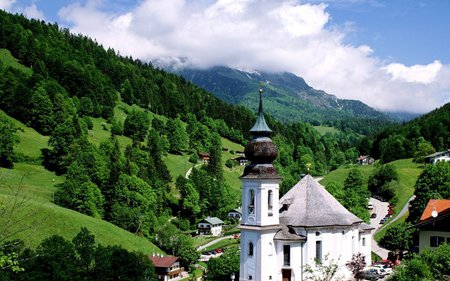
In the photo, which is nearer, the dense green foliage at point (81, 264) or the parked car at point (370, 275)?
the dense green foliage at point (81, 264)

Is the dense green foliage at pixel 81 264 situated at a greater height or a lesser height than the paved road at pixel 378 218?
lesser

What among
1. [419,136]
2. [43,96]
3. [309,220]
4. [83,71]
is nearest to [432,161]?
[419,136]

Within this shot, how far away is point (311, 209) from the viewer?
51844mm

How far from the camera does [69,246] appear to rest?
55969 millimetres

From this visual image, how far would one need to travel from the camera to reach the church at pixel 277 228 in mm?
48562

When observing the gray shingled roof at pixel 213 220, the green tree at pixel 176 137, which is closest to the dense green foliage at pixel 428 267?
the gray shingled roof at pixel 213 220

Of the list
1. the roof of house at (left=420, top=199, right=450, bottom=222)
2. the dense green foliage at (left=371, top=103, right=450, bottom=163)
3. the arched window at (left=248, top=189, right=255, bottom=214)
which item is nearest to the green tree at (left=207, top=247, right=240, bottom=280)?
the arched window at (left=248, top=189, right=255, bottom=214)

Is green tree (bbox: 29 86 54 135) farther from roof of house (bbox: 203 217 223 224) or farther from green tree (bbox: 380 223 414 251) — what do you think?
green tree (bbox: 380 223 414 251)

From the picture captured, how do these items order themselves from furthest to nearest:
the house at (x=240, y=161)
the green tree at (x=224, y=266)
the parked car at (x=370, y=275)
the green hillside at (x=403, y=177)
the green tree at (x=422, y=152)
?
the house at (x=240, y=161) < the green tree at (x=422, y=152) < the green hillside at (x=403, y=177) < the green tree at (x=224, y=266) < the parked car at (x=370, y=275)

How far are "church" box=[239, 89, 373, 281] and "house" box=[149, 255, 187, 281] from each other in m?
27.6

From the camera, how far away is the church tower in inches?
1905

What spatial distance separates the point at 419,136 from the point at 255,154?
132m

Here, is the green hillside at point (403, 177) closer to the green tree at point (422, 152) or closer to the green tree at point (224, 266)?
the green tree at point (422, 152)

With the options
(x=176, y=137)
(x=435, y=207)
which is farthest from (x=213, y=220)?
(x=435, y=207)
